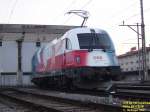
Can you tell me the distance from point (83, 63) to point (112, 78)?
1.59 m

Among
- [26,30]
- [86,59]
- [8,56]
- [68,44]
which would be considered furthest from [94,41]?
[26,30]

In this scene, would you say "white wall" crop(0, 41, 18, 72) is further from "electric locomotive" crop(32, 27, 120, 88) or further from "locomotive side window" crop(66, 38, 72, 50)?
"locomotive side window" crop(66, 38, 72, 50)

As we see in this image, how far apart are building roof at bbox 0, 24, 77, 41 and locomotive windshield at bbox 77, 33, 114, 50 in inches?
1412

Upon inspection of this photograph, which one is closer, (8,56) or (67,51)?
(67,51)

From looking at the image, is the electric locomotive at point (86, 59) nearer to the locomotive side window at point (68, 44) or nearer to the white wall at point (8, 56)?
the locomotive side window at point (68, 44)

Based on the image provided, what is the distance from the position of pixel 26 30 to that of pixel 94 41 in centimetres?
3898

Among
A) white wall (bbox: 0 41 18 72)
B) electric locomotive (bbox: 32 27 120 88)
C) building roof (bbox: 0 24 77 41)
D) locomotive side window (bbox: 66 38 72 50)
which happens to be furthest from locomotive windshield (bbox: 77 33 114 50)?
white wall (bbox: 0 41 18 72)

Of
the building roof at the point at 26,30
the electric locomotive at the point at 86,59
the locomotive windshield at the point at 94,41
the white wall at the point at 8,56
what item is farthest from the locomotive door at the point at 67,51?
the building roof at the point at 26,30

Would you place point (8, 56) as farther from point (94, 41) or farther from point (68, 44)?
point (94, 41)

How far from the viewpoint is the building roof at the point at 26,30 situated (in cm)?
5970

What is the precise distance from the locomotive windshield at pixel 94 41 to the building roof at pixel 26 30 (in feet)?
118

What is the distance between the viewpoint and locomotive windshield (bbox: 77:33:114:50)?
22586 millimetres

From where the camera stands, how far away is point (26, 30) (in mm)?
60875

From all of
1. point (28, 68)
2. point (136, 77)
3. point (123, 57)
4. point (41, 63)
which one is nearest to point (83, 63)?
point (41, 63)
